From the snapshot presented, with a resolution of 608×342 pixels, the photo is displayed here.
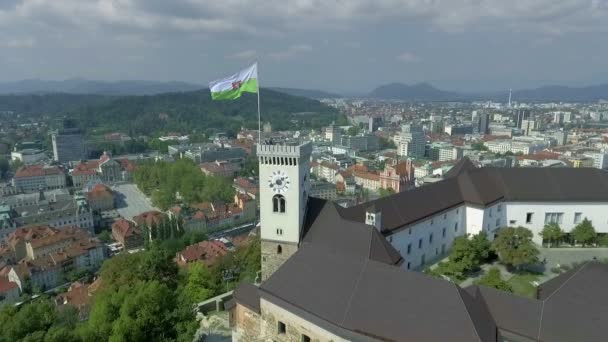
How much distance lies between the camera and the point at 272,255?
31422mm

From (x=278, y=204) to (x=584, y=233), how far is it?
3127cm

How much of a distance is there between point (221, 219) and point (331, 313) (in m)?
80.8

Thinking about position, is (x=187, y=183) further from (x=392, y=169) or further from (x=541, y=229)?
(x=541, y=229)

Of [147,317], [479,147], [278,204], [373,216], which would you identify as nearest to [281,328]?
[147,317]

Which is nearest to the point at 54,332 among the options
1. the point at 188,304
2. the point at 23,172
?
the point at 188,304

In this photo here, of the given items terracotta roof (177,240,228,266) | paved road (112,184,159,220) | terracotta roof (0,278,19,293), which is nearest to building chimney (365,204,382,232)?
terracotta roof (177,240,228,266)

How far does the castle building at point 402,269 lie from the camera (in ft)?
62.2

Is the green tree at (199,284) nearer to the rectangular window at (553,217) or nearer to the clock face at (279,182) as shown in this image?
the clock face at (279,182)

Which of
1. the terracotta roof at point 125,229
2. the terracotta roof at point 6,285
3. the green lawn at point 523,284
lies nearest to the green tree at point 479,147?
the terracotta roof at point 125,229

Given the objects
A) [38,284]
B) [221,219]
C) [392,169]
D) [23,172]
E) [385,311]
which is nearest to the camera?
[385,311]

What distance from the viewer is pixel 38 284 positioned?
69875 millimetres

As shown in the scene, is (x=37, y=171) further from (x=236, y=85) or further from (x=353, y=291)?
(x=353, y=291)

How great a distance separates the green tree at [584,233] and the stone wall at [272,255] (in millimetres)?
29677

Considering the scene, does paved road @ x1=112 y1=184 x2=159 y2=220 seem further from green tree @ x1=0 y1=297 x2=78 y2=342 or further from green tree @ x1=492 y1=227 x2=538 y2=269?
green tree @ x1=492 y1=227 x2=538 y2=269
